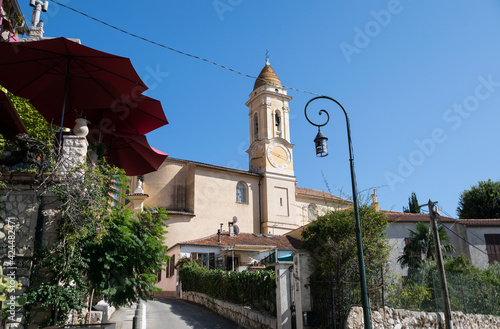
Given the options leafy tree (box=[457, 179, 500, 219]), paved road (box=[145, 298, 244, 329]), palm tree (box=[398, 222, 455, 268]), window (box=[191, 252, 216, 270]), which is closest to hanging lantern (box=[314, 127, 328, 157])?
paved road (box=[145, 298, 244, 329])

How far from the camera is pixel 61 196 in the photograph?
24.8 feet

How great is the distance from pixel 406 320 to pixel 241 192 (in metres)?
24.7

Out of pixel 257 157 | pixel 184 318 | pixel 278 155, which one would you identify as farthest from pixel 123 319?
pixel 278 155

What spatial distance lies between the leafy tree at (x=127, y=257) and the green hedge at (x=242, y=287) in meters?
4.52

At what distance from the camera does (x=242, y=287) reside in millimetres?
13969

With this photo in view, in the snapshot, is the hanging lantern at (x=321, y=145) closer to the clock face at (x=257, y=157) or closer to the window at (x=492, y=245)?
the window at (x=492, y=245)

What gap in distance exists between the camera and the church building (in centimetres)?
3156

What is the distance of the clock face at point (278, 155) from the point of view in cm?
3766

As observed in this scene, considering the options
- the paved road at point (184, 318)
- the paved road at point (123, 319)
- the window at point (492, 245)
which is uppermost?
the window at point (492, 245)

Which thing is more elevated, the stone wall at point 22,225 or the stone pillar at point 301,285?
the stone wall at point 22,225

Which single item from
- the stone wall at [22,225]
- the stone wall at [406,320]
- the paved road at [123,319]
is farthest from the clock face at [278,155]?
the stone wall at [22,225]

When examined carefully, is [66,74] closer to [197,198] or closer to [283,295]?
[283,295]

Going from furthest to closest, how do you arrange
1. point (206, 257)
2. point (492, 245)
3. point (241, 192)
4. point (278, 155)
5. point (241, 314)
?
point (278, 155) → point (241, 192) → point (492, 245) → point (206, 257) → point (241, 314)

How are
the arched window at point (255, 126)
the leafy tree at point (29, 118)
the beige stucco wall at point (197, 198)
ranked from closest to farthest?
the leafy tree at point (29, 118) → the beige stucco wall at point (197, 198) → the arched window at point (255, 126)
